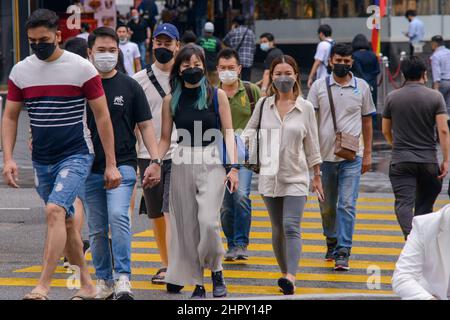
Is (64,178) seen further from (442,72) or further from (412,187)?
(442,72)

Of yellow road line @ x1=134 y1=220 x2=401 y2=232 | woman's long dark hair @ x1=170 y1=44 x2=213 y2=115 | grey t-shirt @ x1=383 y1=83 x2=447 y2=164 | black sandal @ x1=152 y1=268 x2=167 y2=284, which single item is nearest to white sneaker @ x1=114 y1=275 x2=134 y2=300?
black sandal @ x1=152 y1=268 x2=167 y2=284

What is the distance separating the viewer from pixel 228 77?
34.8 ft

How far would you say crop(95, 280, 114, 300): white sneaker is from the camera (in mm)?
8461

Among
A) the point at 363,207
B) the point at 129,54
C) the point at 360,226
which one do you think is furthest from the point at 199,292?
the point at 129,54

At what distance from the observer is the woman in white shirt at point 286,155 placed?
925cm

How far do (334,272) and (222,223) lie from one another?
124 centimetres

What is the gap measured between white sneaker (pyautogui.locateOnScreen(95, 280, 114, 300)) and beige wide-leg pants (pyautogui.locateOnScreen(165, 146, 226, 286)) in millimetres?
461

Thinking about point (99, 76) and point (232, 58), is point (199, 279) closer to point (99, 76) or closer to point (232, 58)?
point (99, 76)

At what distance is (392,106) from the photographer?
33.2 ft

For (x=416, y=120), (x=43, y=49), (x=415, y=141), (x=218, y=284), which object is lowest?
(x=218, y=284)

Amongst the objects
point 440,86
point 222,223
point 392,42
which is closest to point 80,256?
point 222,223

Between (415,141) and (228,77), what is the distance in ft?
5.84

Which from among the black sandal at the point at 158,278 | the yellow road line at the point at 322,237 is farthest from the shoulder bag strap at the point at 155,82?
the yellow road line at the point at 322,237

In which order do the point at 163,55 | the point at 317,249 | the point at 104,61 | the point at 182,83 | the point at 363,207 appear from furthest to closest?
the point at 363,207 → the point at 317,249 → the point at 163,55 → the point at 182,83 → the point at 104,61
